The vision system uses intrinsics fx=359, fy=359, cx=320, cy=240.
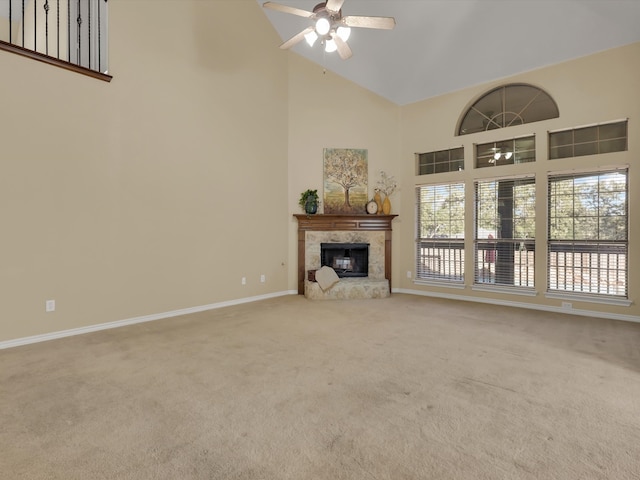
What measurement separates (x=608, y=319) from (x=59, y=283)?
259 inches

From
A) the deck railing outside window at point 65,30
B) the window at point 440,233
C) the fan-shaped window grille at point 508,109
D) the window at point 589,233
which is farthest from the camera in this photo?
the window at point 440,233

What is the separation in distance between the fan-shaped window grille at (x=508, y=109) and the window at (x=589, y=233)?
1.04m

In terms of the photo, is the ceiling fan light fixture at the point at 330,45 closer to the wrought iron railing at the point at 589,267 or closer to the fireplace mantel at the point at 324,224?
the fireplace mantel at the point at 324,224

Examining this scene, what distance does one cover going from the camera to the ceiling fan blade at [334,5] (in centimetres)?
338

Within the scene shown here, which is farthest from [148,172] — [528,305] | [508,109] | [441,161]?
[528,305]

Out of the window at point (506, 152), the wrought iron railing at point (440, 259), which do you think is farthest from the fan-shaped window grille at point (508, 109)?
the wrought iron railing at point (440, 259)

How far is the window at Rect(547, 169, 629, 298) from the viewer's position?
469 centimetres

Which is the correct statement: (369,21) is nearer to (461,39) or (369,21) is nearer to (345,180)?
(461,39)

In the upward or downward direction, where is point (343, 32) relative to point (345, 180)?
upward

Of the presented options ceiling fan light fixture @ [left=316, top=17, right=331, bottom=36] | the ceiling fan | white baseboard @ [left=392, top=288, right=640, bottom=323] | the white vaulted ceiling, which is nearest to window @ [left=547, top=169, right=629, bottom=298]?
white baseboard @ [left=392, top=288, right=640, bottom=323]

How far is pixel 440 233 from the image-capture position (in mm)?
6320

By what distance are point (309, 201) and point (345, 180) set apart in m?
0.80

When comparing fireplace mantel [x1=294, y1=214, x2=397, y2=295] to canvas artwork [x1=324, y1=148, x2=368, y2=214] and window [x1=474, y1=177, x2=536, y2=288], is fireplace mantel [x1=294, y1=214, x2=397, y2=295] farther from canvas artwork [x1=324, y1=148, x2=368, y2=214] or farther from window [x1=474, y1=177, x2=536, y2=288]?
window [x1=474, y1=177, x2=536, y2=288]

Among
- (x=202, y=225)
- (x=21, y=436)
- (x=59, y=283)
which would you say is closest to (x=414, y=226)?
(x=202, y=225)
